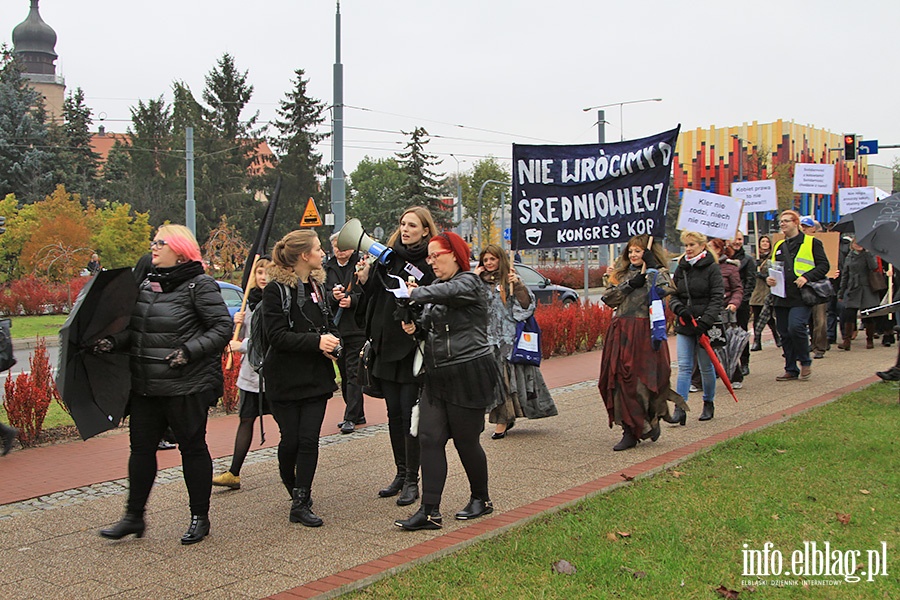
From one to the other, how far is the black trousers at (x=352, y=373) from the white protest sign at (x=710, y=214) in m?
4.11

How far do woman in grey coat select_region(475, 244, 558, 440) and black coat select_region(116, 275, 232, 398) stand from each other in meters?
3.29

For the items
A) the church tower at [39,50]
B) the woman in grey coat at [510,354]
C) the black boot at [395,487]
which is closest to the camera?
the black boot at [395,487]

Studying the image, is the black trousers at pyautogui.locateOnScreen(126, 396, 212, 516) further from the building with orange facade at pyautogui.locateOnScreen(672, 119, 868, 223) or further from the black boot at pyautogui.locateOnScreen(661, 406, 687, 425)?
the building with orange facade at pyautogui.locateOnScreen(672, 119, 868, 223)

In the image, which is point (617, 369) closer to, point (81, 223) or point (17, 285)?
point (17, 285)

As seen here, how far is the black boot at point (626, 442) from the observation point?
25.4 ft

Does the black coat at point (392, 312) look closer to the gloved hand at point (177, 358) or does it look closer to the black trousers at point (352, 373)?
the gloved hand at point (177, 358)

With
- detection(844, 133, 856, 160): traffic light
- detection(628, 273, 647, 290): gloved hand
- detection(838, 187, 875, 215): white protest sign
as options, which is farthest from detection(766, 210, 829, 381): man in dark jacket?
detection(844, 133, 856, 160): traffic light

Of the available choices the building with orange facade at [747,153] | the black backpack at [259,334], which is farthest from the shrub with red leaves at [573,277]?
the building with orange facade at [747,153]

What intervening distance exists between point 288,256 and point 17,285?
82.9 ft

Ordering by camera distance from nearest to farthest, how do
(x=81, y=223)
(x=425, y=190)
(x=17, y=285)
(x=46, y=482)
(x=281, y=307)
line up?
1. (x=281, y=307)
2. (x=46, y=482)
3. (x=17, y=285)
4. (x=81, y=223)
5. (x=425, y=190)

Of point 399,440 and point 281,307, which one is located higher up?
point 281,307

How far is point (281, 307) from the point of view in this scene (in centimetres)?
565

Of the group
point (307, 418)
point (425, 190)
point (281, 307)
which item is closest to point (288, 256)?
point (281, 307)

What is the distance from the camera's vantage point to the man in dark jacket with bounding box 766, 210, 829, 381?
11.5m
